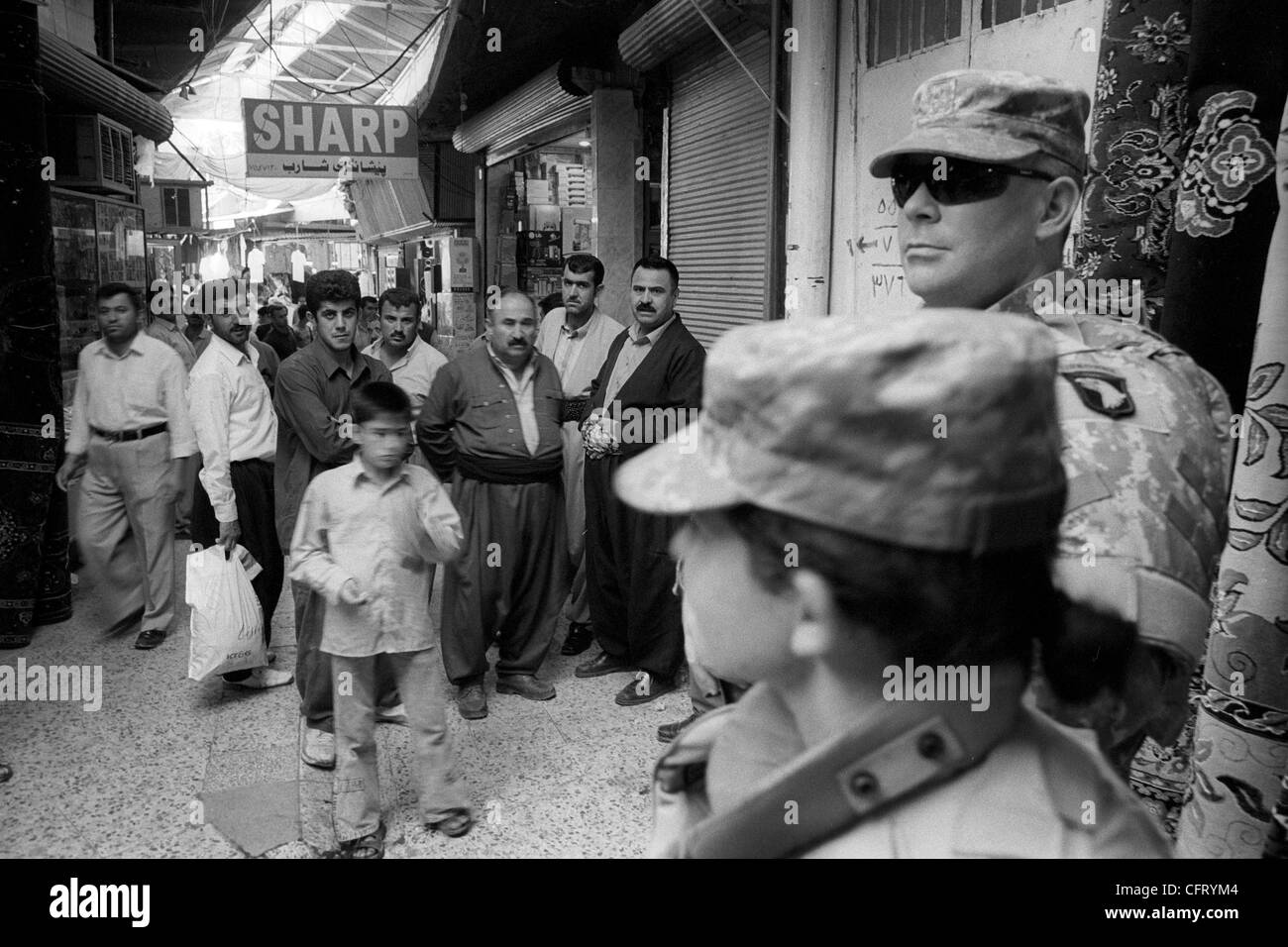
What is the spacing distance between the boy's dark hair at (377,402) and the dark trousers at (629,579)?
5.37 feet

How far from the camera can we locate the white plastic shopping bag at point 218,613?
177 inches

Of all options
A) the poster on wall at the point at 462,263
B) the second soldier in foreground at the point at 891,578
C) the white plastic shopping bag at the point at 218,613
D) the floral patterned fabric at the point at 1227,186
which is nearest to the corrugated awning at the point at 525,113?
the poster on wall at the point at 462,263

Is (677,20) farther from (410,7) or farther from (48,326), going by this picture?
(410,7)

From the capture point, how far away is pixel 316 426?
4.32 meters

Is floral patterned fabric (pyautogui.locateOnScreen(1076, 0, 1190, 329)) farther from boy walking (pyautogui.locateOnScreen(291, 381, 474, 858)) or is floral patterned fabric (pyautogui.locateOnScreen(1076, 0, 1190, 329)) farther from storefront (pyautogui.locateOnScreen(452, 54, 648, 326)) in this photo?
storefront (pyautogui.locateOnScreen(452, 54, 648, 326))

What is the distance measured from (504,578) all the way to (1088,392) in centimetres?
378

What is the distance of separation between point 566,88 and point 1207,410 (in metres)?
8.36

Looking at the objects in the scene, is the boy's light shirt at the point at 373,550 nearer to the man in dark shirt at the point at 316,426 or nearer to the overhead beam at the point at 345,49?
the man in dark shirt at the point at 316,426

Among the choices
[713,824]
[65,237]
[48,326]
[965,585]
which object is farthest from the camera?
[65,237]

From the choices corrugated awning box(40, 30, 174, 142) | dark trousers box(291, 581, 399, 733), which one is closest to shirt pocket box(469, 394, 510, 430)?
dark trousers box(291, 581, 399, 733)

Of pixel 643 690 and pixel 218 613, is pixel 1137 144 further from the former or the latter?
pixel 218 613

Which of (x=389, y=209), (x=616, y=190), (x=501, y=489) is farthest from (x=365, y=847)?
(x=389, y=209)

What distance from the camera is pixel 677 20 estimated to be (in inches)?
258
